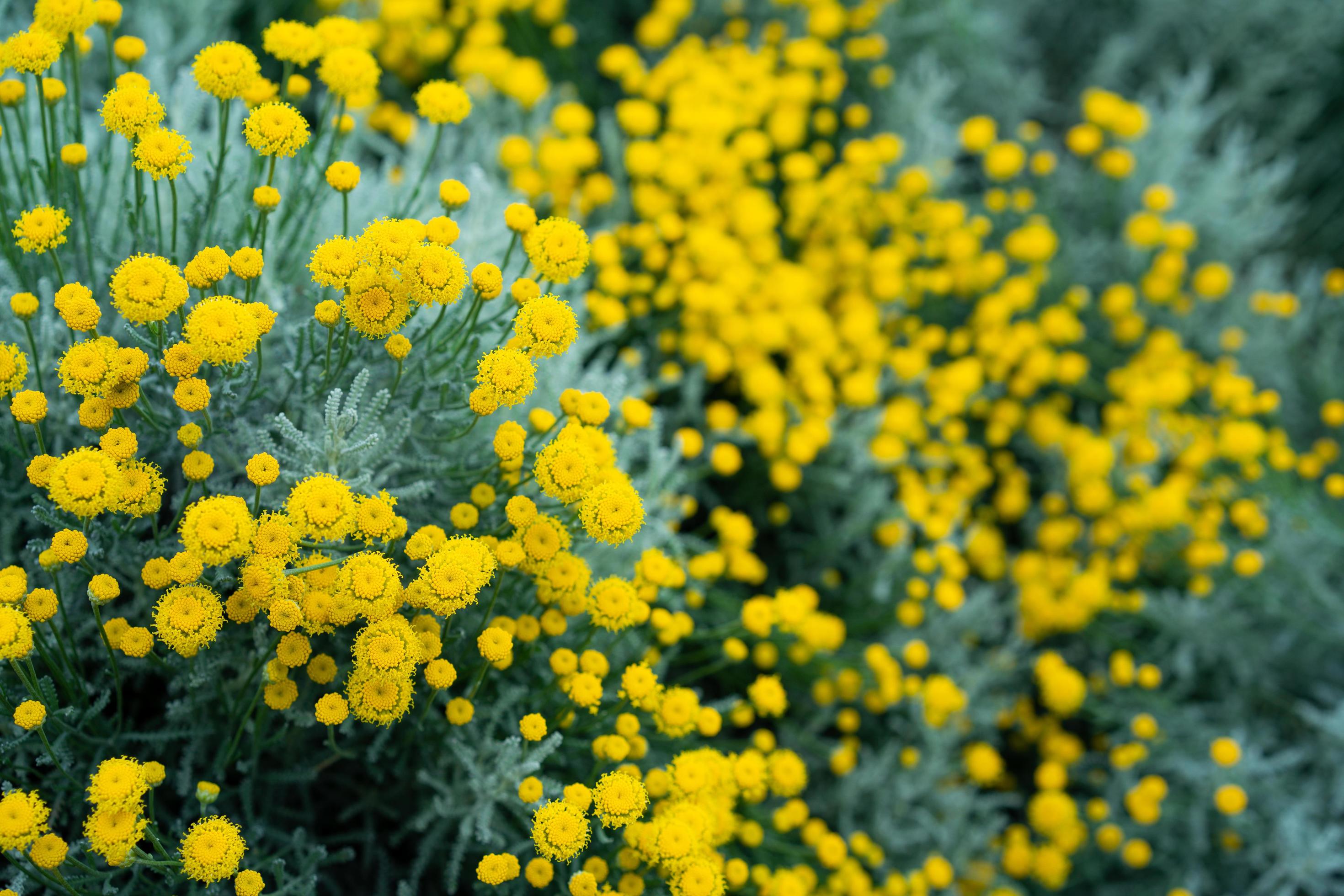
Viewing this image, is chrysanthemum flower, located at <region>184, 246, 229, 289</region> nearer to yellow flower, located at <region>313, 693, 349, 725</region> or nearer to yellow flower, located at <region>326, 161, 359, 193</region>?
yellow flower, located at <region>326, 161, 359, 193</region>

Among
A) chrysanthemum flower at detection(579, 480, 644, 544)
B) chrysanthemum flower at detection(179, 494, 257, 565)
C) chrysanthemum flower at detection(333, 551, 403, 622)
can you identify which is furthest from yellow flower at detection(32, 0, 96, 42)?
chrysanthemum flower at detection(579, 480, 644, 544)

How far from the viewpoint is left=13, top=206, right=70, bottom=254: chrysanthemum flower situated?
1468mm

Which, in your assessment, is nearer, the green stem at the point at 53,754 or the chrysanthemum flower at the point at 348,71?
the green stem at the point at 53,754

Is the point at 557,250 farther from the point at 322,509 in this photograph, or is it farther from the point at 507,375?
the point at 322,509

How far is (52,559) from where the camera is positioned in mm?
1343

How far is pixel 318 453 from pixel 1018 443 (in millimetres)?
2473

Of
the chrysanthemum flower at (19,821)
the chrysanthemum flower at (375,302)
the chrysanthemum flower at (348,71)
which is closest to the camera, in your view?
the chrysanthemum flower at (19,821)

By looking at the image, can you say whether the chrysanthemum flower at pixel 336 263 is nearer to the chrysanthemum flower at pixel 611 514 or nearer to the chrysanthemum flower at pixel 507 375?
the chrysanthemum flower at pixel 507 375

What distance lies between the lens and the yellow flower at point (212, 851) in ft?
4.21

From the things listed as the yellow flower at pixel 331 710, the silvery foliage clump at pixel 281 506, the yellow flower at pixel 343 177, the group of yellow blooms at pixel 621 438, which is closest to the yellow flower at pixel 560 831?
the group of yellow blooms at pixel 621 438

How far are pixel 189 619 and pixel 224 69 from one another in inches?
32.9

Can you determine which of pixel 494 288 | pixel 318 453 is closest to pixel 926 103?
pixel 494 288

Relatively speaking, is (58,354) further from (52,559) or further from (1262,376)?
(1262,376)

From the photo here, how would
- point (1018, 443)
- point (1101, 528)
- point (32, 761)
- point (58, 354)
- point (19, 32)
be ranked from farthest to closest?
point (1018, 443)
point (1101, 528)
point (58, 354)
point (32, 761)
point (19, 32)
